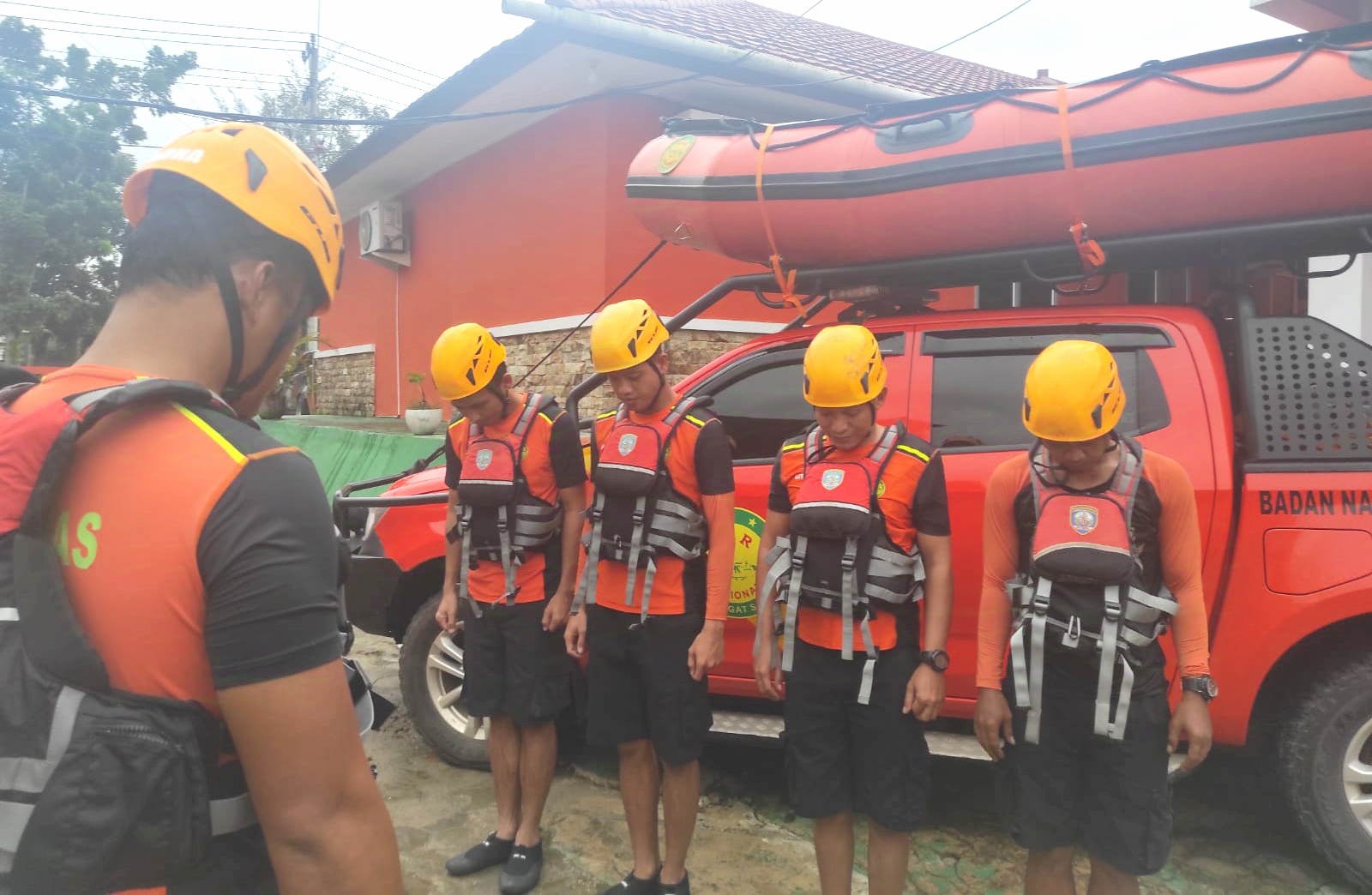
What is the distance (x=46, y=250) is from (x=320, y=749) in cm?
2213

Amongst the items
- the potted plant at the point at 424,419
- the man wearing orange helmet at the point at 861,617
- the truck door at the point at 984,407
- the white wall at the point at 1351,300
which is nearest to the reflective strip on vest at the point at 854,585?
the man wearing orange helmet at the point at 861,617

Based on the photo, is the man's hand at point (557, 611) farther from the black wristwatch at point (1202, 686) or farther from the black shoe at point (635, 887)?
the black wristwatch at point (1202, 686)

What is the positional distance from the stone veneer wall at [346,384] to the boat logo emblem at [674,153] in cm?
1175

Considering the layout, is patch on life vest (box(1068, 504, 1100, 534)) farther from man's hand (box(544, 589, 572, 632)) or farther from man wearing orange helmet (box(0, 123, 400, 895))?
man wearing orange helmet (box(0, 123, 400, 895))

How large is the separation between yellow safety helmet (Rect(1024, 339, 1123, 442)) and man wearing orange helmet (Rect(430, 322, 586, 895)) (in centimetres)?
161

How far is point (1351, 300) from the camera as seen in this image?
6738 millimetres

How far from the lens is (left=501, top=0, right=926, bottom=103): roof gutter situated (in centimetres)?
702

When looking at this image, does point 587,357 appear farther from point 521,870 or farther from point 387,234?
point 521,870

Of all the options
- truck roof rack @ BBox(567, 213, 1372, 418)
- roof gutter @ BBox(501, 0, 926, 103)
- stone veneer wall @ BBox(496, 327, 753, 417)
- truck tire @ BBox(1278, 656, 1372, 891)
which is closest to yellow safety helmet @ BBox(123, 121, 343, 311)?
truck roof rack @ BBox(567, 213, 1372, 418)

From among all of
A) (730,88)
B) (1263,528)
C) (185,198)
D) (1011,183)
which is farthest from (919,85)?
(185,198)

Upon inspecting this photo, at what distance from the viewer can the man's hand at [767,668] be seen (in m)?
2.66

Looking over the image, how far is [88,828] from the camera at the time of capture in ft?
2.99

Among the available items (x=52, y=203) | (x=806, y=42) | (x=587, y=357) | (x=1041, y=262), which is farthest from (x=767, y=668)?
(x=52, y=203)

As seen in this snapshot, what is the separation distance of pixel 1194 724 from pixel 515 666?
2.15 metres
